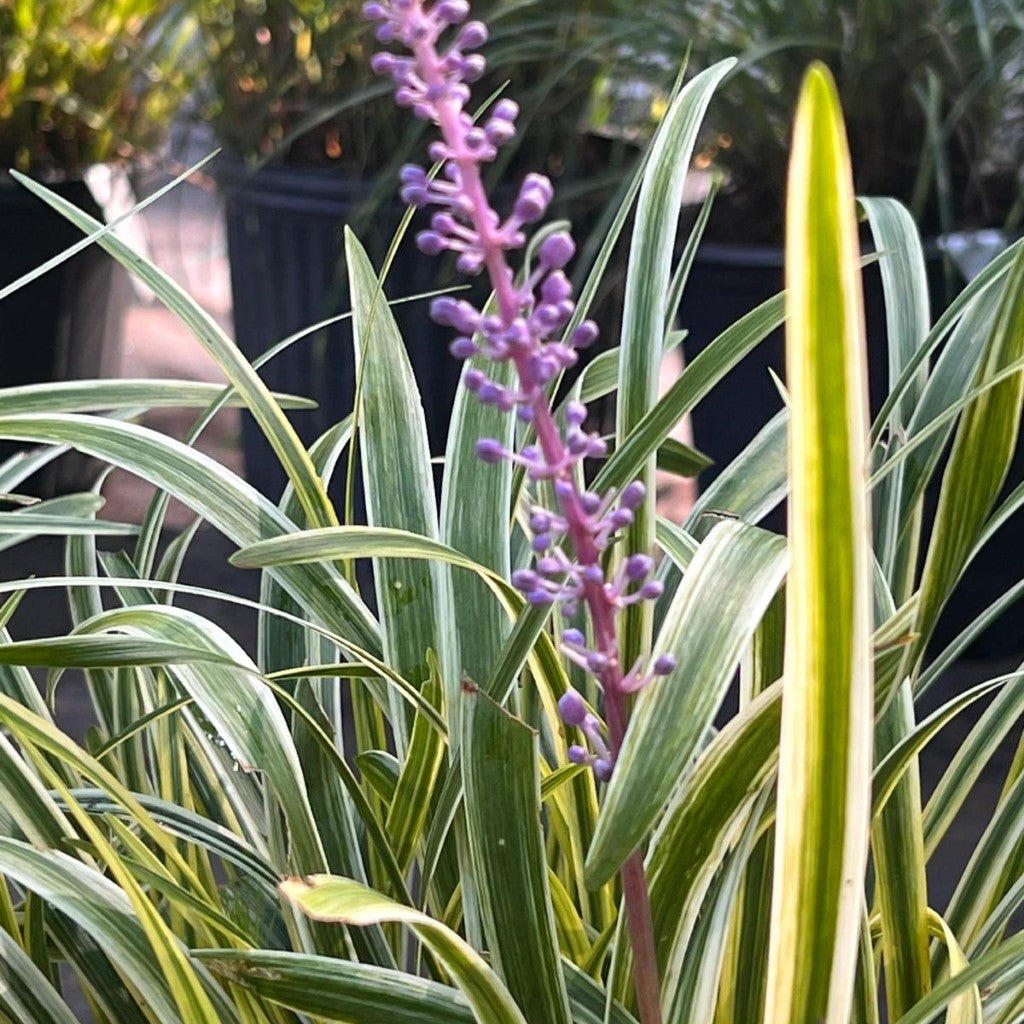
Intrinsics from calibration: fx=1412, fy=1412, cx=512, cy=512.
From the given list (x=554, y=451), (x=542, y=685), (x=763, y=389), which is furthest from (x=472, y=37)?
Result: (x=763, y=389)

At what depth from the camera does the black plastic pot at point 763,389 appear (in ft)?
4.27

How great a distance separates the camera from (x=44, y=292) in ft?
5.45

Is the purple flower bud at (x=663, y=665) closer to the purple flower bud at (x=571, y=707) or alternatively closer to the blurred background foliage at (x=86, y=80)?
the purple flower bud at (x=571, y=707)

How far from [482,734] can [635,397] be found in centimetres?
17

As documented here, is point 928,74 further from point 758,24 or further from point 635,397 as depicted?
point 635,397

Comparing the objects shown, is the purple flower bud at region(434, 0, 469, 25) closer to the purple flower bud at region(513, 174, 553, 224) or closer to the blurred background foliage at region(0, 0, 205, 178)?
the purple flower bud at region(513, 174, 553, 224)

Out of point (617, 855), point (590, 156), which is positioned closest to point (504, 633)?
point (617, 855)

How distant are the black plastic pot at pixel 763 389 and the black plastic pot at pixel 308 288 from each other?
0.27m

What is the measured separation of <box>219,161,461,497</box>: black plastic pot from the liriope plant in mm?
780

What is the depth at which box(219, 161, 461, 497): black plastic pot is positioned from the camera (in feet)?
4.72

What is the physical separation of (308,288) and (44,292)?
1.22ft

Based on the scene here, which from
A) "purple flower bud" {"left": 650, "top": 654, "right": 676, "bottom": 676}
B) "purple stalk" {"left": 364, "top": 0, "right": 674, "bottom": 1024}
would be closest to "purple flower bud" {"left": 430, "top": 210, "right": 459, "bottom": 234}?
"purple stalk" {"left": 364, "top": 0, "right": 674, "bottom": 1024}

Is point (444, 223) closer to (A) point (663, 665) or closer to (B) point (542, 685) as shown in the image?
(A) point (663, 665)

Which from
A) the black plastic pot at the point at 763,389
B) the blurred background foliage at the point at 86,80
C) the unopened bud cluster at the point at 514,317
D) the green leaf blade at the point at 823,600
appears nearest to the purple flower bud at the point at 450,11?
the unopened bud cluster at the point at 514,317
